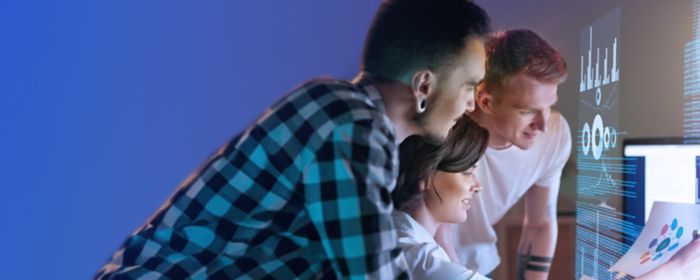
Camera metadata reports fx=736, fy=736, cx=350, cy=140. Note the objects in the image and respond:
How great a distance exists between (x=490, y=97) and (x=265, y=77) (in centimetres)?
53

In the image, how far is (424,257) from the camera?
1.48 meters

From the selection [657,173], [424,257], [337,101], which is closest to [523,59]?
[657,173]

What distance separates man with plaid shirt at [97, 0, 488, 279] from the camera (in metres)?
1.08

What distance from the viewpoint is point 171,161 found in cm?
177

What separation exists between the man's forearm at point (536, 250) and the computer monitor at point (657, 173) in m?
0.19

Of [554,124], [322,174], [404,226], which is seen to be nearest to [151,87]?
[404,226]

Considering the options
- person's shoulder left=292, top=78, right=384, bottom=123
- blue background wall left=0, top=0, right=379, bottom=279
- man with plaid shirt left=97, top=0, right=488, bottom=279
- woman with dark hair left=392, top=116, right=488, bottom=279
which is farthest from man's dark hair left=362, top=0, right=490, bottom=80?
blue background wall left=0, top=0, right=379, bottom=279

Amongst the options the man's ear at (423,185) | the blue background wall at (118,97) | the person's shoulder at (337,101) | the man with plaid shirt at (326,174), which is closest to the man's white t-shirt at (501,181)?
the man's ear at (423,185)

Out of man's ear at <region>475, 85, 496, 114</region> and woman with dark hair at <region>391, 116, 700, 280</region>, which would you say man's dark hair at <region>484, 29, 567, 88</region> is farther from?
woman with dark hair at <region>391, 116, 700, 280</region>

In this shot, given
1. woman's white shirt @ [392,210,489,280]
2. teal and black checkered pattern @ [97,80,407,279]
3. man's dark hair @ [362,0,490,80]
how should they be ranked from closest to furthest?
teal and black checkered pattern @ [97,80,407,279] → man's dark hair @ [362,0,490,80] → woman's white shirt @ [392,210,489,280]

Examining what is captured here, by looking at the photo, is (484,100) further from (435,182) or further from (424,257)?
(424,257)

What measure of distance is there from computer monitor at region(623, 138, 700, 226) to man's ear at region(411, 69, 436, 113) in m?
0.65

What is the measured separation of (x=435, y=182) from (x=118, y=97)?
78 centimetres

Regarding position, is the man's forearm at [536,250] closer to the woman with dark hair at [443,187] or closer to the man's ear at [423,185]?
the woman with dark hair at [443,187]
